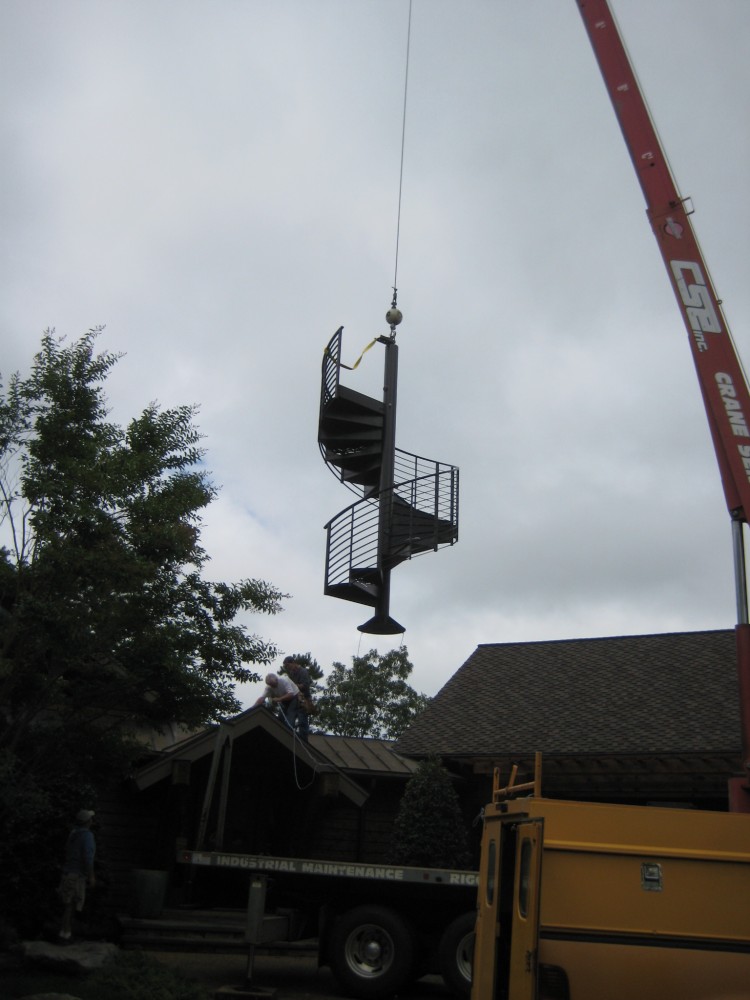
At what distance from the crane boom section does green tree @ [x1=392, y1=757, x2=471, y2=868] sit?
805 centimetres

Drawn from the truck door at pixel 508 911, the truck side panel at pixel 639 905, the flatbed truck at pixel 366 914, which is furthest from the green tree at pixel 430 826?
the truck side panel at pixel 639 905

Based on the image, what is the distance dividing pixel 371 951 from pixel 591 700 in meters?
8.28

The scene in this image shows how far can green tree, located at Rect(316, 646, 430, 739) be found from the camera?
140ft

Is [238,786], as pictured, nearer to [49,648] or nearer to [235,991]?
[235,991]

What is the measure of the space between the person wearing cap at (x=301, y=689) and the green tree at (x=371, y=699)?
29.6m

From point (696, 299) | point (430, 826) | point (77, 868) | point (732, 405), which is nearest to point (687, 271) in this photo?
point (696, 299)

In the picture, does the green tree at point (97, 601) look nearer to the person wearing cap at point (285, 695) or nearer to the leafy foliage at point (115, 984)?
the leafy foliage at point (115, 984)

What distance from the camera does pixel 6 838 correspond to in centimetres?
1043

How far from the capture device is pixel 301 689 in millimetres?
13250

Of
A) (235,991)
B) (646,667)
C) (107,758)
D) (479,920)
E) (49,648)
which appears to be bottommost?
(235,991)

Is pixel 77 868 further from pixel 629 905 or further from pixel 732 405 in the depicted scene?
pixel 732 405

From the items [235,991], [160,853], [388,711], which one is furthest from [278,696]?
[388,711]

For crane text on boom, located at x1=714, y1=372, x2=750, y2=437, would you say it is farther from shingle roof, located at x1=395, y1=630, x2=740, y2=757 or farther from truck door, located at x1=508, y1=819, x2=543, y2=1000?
shingle roof, located at x1=395, y1=630, x2=740, y2=757

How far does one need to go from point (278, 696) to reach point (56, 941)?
150 inches
